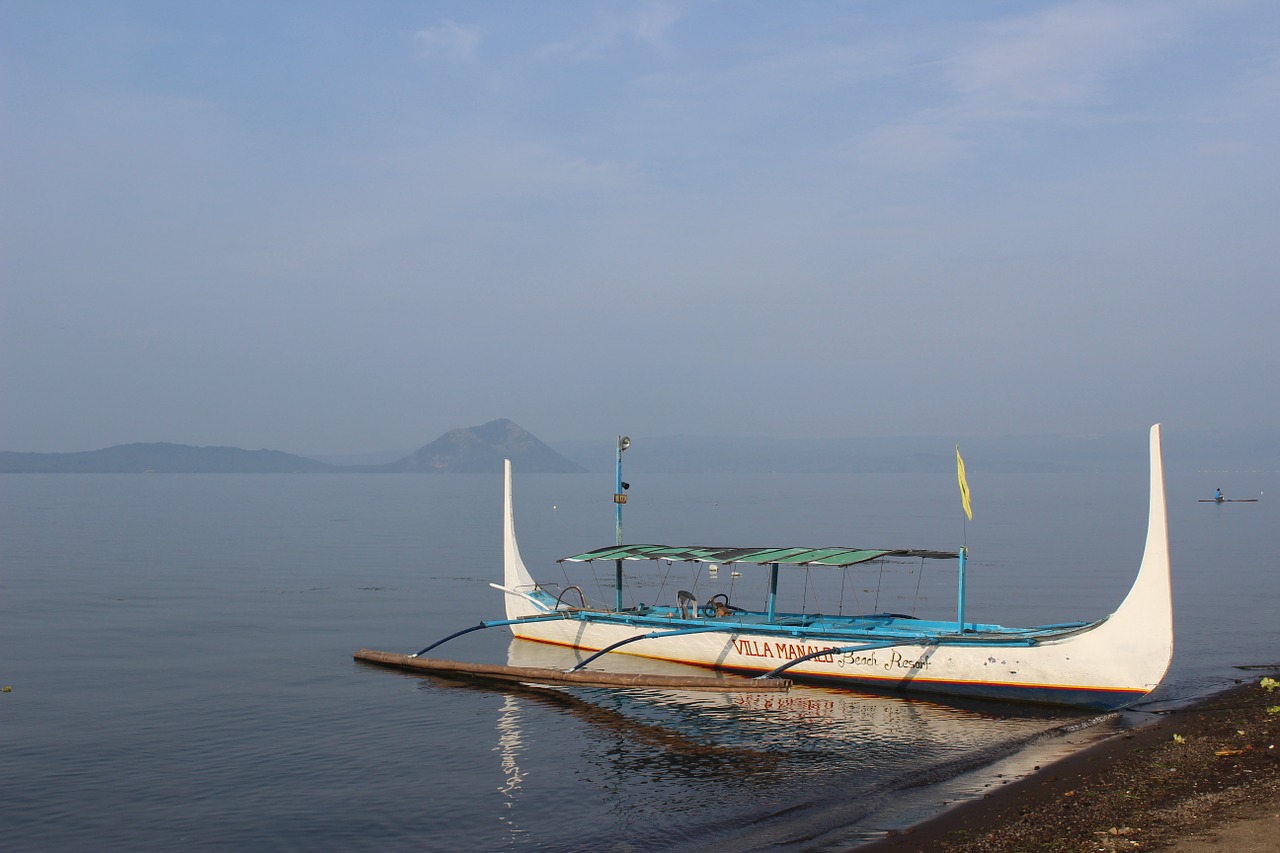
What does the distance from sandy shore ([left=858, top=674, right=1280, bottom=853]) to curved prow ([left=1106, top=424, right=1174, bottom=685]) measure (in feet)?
7.19

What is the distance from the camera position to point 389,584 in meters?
Result: 52.9

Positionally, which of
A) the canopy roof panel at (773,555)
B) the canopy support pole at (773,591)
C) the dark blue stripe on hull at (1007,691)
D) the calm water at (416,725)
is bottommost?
the calm water at (416,725)

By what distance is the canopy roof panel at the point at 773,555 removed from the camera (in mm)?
26938

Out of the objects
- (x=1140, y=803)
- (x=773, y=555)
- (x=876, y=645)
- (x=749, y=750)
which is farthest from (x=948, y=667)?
(x=1140, y=803)

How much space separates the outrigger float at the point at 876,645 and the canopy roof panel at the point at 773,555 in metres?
0.06

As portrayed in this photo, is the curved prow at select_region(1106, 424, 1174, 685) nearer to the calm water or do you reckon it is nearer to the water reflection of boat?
the water reflection of boat

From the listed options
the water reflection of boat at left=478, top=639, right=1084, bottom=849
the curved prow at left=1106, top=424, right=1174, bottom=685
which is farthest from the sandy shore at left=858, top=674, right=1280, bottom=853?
the curved prow at left=1106, top=424, right=1174, bottom=685

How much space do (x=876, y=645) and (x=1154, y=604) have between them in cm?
655

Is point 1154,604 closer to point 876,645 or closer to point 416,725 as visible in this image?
point 876,645

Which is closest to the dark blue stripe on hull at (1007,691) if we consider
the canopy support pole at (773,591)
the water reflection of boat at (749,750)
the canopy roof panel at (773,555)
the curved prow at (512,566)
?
the water reflection of boat at (749,750)

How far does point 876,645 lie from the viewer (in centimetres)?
2584

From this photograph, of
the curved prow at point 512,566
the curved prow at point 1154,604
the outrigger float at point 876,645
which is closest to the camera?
the curved prow at point 1154,604

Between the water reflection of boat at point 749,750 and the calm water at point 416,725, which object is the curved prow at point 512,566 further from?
the water reflection of boat at point 749,750

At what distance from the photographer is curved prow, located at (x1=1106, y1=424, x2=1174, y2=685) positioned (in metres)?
22.0
